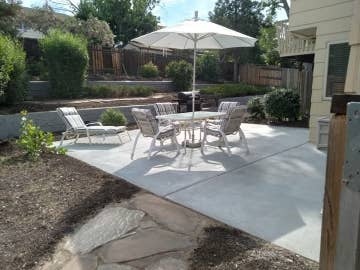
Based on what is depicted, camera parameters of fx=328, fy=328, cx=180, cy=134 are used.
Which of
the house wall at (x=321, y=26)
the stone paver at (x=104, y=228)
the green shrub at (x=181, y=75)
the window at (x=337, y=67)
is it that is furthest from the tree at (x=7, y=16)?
the stone paver at (x=104, y=228)

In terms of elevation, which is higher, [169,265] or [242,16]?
[242,16]

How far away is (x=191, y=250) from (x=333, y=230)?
5.87 feet

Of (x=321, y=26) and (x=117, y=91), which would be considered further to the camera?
(x=117, y=91)

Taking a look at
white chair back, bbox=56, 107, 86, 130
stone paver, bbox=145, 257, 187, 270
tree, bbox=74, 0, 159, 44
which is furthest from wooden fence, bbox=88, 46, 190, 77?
stone paver, bbox=145, 257, 187, 270

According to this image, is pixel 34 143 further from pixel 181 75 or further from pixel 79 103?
pixel 181 75

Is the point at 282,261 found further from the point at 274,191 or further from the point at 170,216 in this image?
the point at 274,191

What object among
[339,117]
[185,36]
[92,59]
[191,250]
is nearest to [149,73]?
[92,59]

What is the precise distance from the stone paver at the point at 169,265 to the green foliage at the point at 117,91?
977 centimetres

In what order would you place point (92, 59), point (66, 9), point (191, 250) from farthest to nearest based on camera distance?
point (66, 9), point (92, 59), point (191, 250)

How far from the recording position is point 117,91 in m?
12.3

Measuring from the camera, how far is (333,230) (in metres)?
1.27

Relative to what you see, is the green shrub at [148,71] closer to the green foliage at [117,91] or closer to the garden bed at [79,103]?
the green foliage at [117,91]

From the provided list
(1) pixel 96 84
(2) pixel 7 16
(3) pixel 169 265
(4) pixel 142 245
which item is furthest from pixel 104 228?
(2) pixel 7 16

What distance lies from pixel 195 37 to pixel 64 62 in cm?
551
